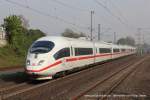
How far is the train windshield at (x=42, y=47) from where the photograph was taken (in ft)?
62.8

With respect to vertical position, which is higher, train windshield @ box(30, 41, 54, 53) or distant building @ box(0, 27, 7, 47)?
distant building @ box(0, 27, 7, 47)

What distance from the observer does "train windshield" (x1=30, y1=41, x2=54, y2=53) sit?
19141 millimetres

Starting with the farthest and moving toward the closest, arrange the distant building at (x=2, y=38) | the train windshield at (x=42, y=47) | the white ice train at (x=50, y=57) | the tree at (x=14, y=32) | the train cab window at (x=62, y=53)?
the tree at (x=14, y=32), the distant building at (x=2, y=38), the train cab window at (x=62, y=53), the train windshield at (x=42, y=47), the white ice train at (x=50, y=57)

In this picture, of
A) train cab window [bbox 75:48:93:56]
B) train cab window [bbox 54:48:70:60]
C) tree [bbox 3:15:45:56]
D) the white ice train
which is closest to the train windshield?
the white ice train

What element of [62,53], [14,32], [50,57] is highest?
[14,32]

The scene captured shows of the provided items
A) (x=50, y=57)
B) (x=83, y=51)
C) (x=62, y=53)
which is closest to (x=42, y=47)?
(x=50, y=57)

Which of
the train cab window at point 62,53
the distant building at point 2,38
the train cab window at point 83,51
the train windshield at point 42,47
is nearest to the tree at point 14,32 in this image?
the distant building at point 2,38

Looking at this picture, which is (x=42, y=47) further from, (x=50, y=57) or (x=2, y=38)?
(x=2, y=38)

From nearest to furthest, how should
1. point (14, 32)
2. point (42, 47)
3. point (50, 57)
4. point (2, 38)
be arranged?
point (50, 57) < point (42, 47) < point (2, 38) < point (14, 32)

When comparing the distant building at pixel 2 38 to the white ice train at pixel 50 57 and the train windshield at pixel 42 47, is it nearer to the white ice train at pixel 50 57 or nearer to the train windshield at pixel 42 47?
the white ice train at pixel 50 57

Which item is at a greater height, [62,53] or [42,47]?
[42,47]

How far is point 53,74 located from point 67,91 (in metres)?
4.72

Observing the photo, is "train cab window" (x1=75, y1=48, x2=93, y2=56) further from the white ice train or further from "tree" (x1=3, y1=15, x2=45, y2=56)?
"tree" (x1=3, y1=15, x2=45, y2=56)

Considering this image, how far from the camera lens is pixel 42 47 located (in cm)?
1953
